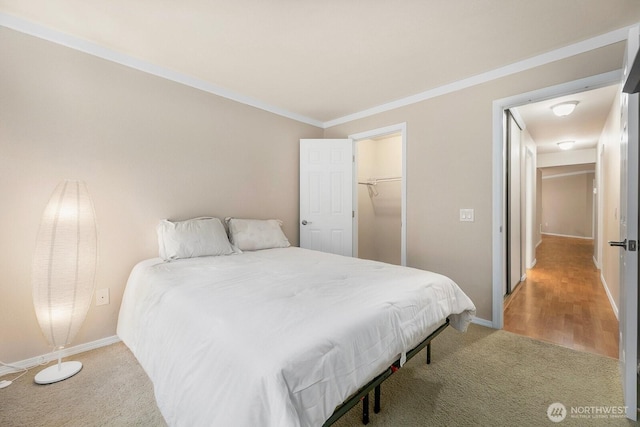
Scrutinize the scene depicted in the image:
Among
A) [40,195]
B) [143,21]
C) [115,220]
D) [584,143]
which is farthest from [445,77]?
[584,143]

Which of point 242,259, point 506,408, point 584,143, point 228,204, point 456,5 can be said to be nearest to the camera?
point 506,408

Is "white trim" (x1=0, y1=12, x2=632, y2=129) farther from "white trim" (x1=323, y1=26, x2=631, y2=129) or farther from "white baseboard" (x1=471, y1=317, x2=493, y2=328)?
"white baseboard" (x1=471, y1=317, x2=493, y2=328)

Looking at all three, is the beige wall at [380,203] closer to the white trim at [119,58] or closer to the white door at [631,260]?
the white trim at [119,58]

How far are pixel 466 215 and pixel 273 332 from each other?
8.19 ft

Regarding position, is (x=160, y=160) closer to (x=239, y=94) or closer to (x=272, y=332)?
(x=239, y=94)

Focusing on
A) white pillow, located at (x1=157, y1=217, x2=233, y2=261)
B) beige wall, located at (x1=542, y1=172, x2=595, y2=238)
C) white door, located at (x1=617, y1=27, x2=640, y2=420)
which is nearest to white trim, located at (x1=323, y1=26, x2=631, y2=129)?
white door, located at (x1=617, y1=27, x2=640, y2=420)

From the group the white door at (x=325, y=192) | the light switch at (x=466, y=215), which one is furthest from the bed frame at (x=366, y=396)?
the white door at (x=325, y=192)

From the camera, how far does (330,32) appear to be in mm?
2029

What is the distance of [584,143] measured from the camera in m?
5.58

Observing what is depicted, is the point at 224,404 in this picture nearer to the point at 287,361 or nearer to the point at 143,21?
the point at 287,361

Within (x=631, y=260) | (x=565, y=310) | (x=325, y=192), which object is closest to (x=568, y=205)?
(x=565, y=310)

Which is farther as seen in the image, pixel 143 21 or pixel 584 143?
pixel 584 143

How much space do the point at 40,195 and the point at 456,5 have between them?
3.30 meters

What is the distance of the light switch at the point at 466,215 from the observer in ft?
9.00
